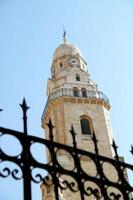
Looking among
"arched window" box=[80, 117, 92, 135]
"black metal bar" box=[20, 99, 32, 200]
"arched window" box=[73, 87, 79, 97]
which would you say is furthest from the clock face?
"black metal bar" box=[20, 99, 32, 200]

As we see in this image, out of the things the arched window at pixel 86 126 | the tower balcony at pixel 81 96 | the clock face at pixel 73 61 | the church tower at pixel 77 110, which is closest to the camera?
the church tower at pixel 77 110

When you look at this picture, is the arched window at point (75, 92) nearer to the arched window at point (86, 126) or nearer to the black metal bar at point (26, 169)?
the arched window at point (86, 126)

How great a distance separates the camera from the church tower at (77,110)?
3344 cm

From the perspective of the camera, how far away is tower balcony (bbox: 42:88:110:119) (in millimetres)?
36938

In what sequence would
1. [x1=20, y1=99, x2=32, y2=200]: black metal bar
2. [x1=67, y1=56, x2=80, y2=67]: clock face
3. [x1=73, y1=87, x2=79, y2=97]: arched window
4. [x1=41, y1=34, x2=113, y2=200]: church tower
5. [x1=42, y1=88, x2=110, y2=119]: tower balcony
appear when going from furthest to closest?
[x1=67, y1=56, x2=80, y2=67]: clock face < [x1=73, y1=87, x2=79, y2=97]: arched window < [x1=42, y1=88, x2=110, y2=119]: tower balcony < [x1=41, y1=34, x2=113, y2=200]: church tower < [x1=20, y1=99, x2=32, y2=200]: black metal bar

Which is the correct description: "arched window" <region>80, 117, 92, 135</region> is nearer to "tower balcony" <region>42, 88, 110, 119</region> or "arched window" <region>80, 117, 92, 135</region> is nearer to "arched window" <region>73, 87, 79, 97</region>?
"tower balcony" <region>42, 88, 110, 119</region>

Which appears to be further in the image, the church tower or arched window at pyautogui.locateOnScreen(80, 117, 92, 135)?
arched window at pyautogui.locateOnScreen(80, 117, 92, 135)

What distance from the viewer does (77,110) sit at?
36.1m

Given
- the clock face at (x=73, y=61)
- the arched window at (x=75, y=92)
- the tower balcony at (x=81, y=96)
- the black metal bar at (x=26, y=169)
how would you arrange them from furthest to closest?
the clock face at (x=73, y=61) < the arched window at (x=75, y=92) < the tower balcony at (x=81, y=96) < the black metal bar at (x=26, y=169)

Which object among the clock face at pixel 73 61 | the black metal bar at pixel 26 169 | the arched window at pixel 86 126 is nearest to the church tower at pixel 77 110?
the arched window at pixel 86 126

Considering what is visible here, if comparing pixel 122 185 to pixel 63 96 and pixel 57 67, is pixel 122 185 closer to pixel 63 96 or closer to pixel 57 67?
pixel 63 96

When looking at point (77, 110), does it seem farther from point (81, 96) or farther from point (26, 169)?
point (26, 169)

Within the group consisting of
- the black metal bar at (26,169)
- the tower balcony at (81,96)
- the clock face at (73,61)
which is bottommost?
the black metal bar at (26,169)

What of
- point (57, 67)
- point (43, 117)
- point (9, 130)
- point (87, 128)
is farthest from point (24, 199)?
point (57, 67)
